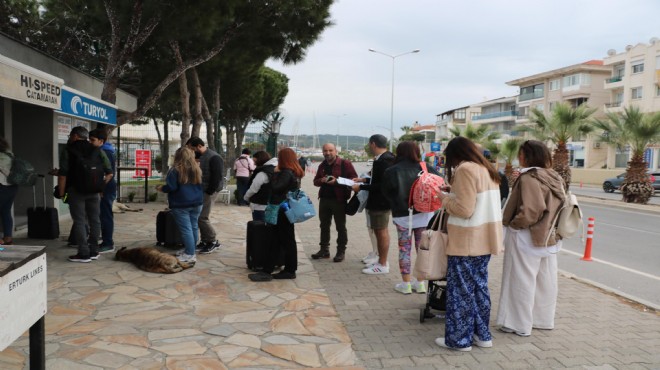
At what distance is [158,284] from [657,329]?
17.2ft

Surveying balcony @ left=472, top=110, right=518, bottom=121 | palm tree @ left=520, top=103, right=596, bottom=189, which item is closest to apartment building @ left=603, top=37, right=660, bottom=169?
palm tree @ left=520, top=103, right=596, bottom=189

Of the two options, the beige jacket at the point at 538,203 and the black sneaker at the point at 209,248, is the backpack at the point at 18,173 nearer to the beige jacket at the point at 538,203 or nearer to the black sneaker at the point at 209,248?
the black sneaker at the point at 209,248

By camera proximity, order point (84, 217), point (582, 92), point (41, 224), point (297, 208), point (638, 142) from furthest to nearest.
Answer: point (582, 92), point (638, 142), point (41, 224), point (84, 217), point (297, 208)

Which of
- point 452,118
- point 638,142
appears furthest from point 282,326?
point 452,118

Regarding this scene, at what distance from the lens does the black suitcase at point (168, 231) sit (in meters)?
7.79

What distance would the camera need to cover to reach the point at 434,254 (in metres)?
4.39

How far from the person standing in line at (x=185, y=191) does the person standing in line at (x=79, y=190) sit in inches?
37.0

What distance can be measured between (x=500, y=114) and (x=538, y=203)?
2932 inches

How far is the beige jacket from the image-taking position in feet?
14.5

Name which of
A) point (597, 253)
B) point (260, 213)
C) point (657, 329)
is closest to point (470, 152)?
point (657, 329)

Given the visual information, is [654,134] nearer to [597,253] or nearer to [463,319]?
[597,253]

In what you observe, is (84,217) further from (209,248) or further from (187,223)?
(209,248)

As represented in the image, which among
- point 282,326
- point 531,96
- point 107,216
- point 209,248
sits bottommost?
point 282,326

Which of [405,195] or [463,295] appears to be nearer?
[463,295]
